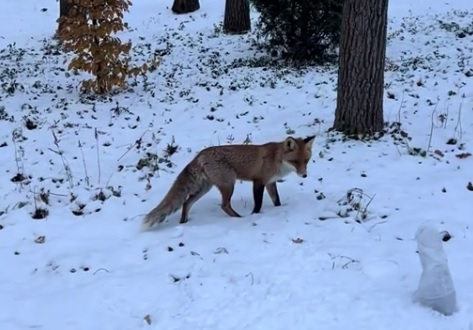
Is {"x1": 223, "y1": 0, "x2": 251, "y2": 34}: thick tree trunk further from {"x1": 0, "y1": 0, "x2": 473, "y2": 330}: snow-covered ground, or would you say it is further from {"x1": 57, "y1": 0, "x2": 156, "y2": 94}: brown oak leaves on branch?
{"x1": 57, "y1": 0, "x2": 156, "y2": 94}: brown oak leaves on branch

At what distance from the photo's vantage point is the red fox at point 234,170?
613cm

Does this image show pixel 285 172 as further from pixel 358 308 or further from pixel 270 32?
pixel 270 32

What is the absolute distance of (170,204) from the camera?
6066mm

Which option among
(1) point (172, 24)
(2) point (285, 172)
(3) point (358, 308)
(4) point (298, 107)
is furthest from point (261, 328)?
(1) point (172, 24)

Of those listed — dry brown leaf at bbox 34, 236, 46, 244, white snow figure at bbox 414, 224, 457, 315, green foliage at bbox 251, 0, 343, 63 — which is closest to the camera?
white snow figure at bbox 414, 224, 457, 315

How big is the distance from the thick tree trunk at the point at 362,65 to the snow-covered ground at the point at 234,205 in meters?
0.42

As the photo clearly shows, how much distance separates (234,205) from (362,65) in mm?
2907

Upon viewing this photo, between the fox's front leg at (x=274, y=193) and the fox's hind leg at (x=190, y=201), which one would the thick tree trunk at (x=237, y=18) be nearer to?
the fox's front leg at (x=274, y=193)

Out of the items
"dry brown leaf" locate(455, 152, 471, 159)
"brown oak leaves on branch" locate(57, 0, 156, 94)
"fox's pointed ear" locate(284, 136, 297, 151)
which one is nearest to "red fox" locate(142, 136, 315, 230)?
"fox's pointed ear" locate(284, 136, 297, 151)

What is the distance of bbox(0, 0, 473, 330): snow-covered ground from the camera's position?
4.58 metres

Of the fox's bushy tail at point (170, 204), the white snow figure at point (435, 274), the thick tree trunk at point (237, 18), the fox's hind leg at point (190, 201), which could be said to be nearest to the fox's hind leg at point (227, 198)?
the fox's hind leg at point (190, 201)

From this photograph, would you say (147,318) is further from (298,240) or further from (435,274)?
(435,274)

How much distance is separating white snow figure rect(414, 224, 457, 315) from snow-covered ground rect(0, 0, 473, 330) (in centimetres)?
9

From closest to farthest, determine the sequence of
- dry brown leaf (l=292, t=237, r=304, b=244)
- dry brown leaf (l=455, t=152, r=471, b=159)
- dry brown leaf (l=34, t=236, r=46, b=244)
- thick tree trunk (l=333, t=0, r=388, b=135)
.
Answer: dry brown leaf (l=292, t=237, r=304, b=244) → dry brown leaf (l=34, t=236, r=46, b=244) → dry brown leaf (l=455, t=152, r=471, b=159) → thick tree trunk (l=333, t=0, r=388, b=135)
